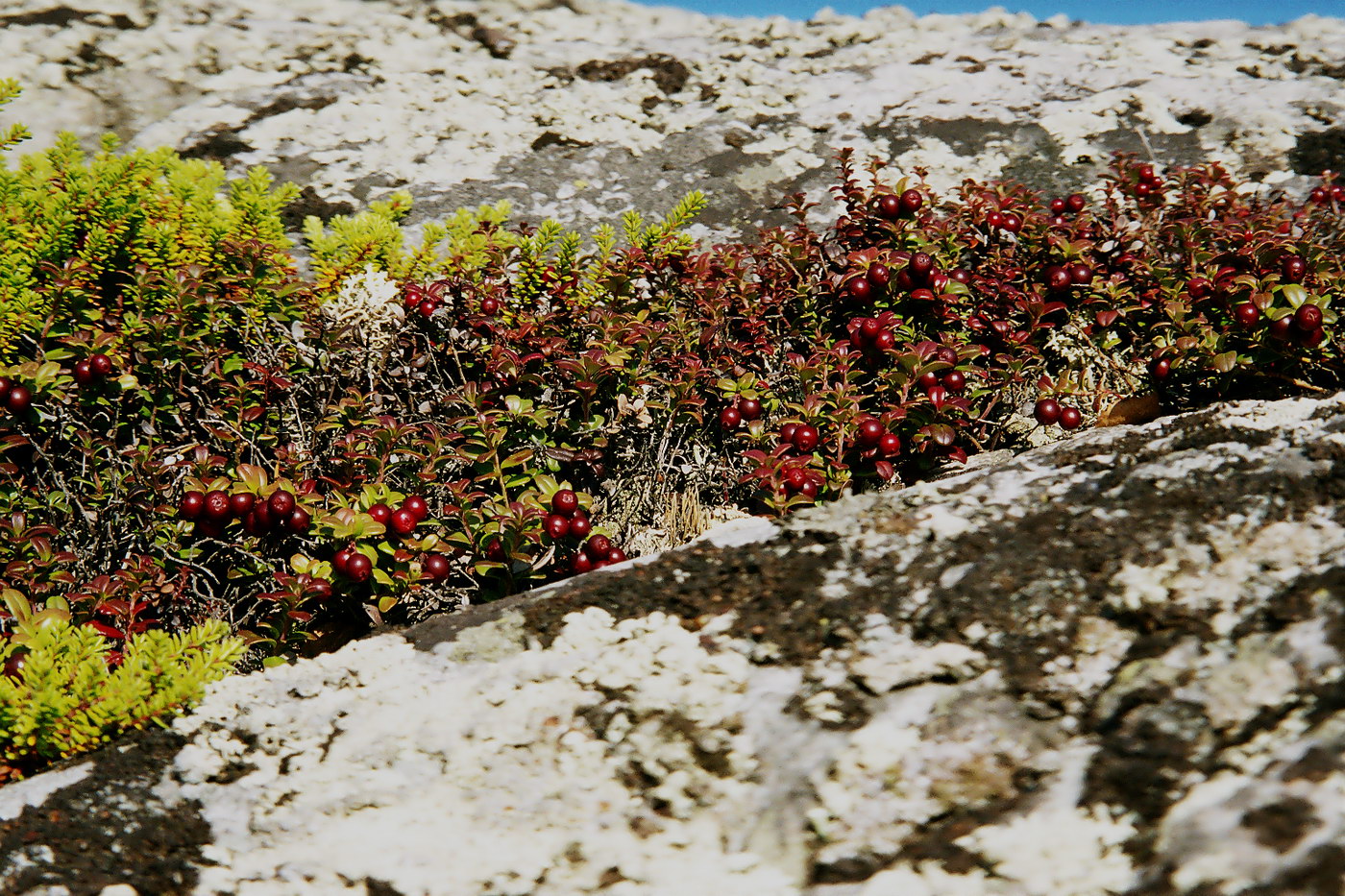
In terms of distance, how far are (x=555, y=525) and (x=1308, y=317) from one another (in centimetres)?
228

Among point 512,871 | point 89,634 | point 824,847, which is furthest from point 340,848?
point 89,634

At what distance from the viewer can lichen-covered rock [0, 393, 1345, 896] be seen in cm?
121

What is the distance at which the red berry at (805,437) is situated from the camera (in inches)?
108

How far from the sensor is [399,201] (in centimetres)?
372

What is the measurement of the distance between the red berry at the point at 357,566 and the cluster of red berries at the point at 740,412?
1238mm

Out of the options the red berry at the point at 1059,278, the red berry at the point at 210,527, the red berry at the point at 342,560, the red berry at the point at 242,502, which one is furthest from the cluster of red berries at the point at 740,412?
the red berry at the point at 210,527

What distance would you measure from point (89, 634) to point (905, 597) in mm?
1762

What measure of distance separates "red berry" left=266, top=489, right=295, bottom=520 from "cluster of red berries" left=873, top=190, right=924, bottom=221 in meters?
2.30

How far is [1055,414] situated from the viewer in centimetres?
294

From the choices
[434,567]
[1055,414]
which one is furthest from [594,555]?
[1055,414]

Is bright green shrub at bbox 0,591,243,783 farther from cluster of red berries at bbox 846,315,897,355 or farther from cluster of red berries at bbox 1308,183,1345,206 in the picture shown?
cluster of red berries at bbox 1308,183,1345,206

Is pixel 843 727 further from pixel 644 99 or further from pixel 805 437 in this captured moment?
pixel 644 99

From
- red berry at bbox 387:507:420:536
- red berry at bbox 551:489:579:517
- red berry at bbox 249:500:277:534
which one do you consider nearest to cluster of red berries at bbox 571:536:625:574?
red berry at bbox 551:489:579:517

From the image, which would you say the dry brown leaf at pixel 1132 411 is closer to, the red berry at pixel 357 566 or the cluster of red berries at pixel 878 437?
the cluster of red berries at pixel 878 437
